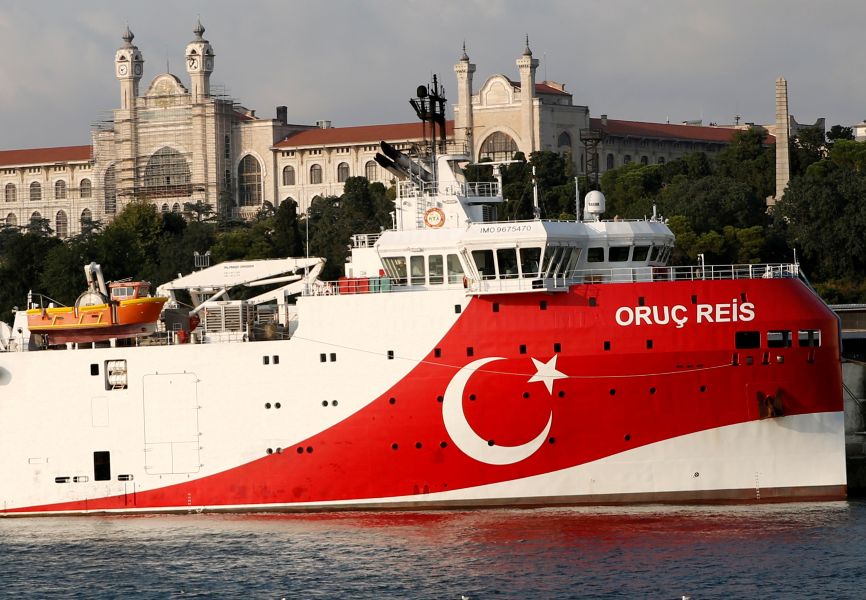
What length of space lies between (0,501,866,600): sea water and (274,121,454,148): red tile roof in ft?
293

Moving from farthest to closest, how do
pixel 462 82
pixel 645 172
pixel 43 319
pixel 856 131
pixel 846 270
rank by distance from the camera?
pixel 856 131, pixel 462 82, pixel 645 172, pixel 846 270, pixel 43 319

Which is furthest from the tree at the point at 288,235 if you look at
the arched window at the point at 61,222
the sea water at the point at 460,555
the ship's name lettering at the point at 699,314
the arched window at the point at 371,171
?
the arched window at the point at 61,222

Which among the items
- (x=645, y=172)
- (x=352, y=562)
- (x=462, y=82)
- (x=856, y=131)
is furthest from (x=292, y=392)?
(x=856, y=131)

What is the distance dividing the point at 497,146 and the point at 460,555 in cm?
9432

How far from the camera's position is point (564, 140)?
12206cm

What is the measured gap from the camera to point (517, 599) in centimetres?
2555

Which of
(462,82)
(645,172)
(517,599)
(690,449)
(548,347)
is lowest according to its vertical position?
(517,599)

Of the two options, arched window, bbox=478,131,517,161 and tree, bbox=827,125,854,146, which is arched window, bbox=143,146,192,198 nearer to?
arched window, bbox=478,131,517,161

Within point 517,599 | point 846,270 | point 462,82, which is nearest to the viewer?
point 517,599

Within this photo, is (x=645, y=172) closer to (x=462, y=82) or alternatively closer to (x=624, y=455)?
(x=462, y=82)

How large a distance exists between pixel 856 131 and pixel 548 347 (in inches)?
6901

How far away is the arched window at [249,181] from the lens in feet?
445

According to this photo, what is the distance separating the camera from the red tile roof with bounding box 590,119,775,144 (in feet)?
413

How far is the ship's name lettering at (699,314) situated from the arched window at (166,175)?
4236 inches
